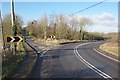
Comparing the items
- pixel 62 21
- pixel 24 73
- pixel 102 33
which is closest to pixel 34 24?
pixel 62 21

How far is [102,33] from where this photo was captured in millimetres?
97938

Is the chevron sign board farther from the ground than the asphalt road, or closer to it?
farther from the ground

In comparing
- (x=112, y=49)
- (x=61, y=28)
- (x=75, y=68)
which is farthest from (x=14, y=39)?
(x=61, y=28)

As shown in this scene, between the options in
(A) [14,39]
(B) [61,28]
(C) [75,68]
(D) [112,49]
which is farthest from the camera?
(B) [61,28]

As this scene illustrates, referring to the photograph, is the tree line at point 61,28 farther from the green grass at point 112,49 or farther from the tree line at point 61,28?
the green grass at point 112,49

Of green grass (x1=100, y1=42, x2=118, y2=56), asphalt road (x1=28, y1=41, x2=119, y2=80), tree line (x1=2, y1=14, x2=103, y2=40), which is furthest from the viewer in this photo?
tree line (x1=2, y1=14, x2=103, y2=40)

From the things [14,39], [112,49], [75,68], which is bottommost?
[75,68]

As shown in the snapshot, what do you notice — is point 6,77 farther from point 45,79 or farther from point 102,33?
point 102,33

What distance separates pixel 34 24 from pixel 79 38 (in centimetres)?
1711

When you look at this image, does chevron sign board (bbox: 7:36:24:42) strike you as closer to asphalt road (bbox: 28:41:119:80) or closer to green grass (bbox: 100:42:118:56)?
asphalt road (bbox: 28:41:119:80)

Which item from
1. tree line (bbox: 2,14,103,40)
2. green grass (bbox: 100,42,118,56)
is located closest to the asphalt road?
green grass (bbox: 100,42,118,56)

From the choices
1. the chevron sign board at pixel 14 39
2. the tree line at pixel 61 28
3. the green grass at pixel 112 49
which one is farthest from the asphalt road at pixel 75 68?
the tree line at pixel 61 28

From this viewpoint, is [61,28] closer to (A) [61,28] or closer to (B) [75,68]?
(A) [61,28]

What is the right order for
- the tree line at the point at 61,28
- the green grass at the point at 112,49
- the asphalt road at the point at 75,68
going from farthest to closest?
the tree line at the point at 61,28, the green grass at the point at 112,49, the asphalt road at the point at 75,68
